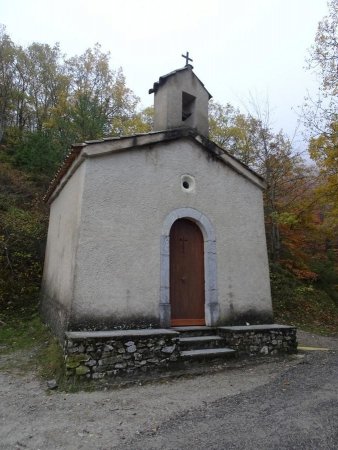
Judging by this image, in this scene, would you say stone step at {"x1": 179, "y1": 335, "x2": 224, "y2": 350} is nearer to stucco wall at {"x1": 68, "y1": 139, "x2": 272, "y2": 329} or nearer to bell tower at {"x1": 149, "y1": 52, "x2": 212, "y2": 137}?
stucco wall at {"x1": 68, "y1": 139, "x2": 272, "y2": 329}

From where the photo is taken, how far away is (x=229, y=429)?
378 cm

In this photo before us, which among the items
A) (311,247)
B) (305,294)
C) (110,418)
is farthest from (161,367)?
(311,247)

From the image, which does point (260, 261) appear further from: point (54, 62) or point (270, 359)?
point (54, 62)

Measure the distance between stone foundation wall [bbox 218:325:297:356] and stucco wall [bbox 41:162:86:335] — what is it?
3.20 m

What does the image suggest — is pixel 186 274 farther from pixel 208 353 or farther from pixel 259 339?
pixel 259 339

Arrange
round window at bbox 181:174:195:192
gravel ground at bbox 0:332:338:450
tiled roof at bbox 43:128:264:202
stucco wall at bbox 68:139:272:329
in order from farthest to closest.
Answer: round window at bbox 181:174:195:192 → tiled roof at bbox 43:128:264:202 → stucco wall at bbox 68:139:272:329 → gravel ground at bbox 0:332:338:450

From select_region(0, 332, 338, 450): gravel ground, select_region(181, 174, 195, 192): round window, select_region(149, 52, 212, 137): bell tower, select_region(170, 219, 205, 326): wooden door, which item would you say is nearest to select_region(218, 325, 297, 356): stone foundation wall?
select_region(170, 219, 205, 326): wooden door

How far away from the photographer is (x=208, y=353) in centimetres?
639

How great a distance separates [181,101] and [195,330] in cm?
530

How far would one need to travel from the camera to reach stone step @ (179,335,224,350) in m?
6.53

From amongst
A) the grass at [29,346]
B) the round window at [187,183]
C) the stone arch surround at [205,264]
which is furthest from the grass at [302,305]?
the grass at [29,346]

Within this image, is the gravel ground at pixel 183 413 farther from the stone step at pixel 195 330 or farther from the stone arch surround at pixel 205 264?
the stone arch surround at pixel 205 264

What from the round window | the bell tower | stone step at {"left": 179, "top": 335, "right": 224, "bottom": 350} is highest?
the bell tower

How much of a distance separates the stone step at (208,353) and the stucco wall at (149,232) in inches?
31.7
